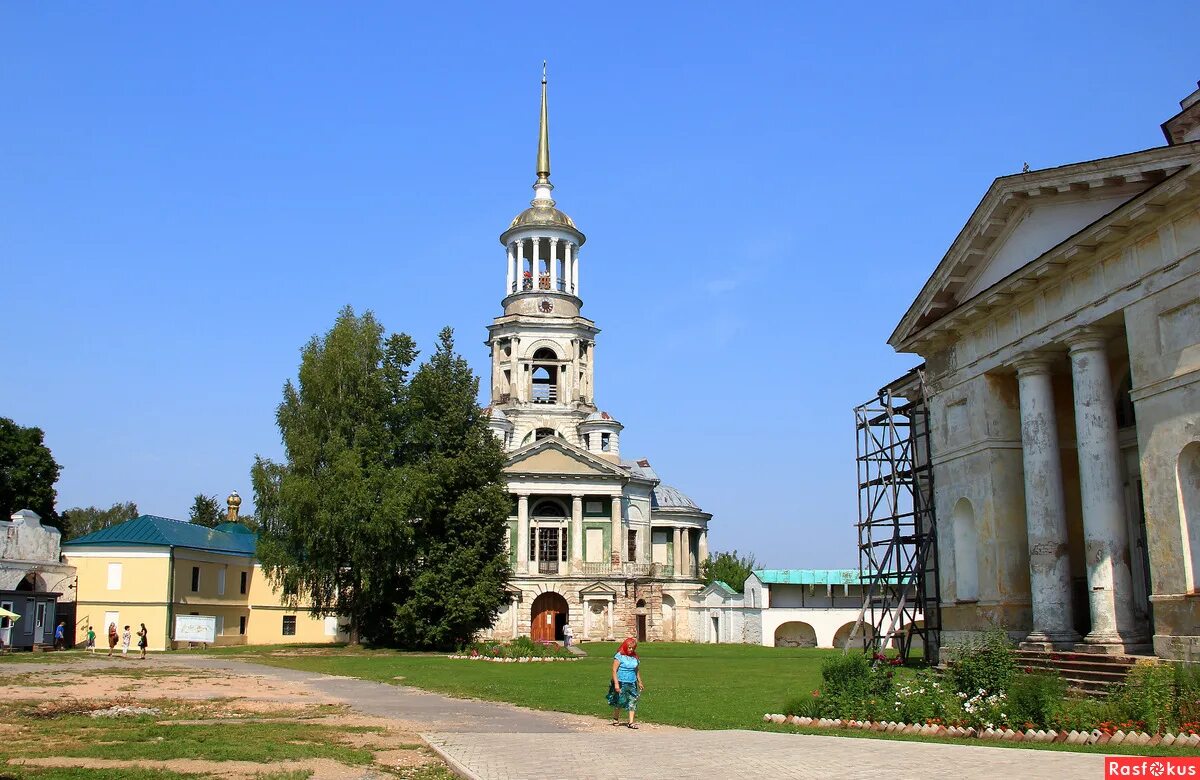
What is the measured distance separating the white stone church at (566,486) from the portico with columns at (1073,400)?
36552 millimetres

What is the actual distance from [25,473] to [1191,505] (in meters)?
59.7

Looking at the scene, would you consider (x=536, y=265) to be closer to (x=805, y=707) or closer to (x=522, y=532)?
(x=522, y=532)

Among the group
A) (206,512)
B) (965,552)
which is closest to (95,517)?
(206,512)

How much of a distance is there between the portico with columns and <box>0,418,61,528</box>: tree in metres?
52.4

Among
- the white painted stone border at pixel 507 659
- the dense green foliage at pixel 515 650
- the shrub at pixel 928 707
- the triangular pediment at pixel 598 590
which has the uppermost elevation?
the triangular pediment at pixel 598 590

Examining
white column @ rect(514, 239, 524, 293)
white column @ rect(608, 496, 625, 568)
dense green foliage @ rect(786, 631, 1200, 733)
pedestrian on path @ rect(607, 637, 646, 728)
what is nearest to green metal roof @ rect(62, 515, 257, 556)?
white column @ rect(608, 496, 625, 568)

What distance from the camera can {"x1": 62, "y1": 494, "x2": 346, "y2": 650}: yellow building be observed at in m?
46.4

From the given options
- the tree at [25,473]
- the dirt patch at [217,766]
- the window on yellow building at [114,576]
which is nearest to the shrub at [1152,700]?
the dirt patch at [217,766]

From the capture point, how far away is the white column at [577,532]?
61469 millimetres

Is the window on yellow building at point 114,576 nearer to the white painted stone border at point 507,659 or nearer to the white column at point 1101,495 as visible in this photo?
the white painted stone border at point 507,659

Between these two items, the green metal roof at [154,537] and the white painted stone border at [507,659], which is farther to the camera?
the green metal roof at [154,537]

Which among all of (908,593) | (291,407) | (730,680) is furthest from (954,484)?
(291,407)

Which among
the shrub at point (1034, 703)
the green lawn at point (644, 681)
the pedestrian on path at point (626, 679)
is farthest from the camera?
the green lawn at point (644, 681)

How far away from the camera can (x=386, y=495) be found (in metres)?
40.0
